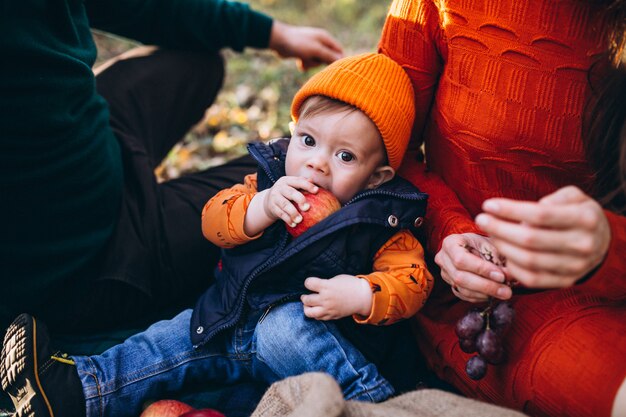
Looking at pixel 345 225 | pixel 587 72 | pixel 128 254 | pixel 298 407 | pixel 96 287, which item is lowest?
pixel 96 287

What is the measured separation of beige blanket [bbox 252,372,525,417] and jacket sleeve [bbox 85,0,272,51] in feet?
5.69

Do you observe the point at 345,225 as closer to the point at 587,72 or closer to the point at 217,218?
the point at 217,218

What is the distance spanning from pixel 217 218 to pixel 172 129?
1065mm

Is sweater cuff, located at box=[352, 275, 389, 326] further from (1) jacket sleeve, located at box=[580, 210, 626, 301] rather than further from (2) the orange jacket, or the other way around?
(1) jacket sleeve, located at box=[580, 210, 626, 301]

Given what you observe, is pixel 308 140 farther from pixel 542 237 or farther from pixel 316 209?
pixel 542 237

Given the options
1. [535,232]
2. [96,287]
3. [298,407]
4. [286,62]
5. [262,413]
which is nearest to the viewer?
[535,232]

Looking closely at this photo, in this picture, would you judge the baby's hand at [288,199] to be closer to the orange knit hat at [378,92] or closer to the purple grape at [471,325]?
the orange knit hat at [378,92]

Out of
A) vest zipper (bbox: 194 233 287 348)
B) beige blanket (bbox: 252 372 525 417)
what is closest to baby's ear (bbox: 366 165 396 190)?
vest zipper (bbox: 194 233 287 348)

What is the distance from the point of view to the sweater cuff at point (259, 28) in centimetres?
256

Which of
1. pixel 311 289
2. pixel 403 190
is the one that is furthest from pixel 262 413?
pixel 403 190

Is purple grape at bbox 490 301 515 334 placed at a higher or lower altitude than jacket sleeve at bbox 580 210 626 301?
lower

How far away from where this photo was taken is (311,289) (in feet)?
4.77

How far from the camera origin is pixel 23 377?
4.86ft

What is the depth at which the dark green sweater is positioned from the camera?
1.49 metres
